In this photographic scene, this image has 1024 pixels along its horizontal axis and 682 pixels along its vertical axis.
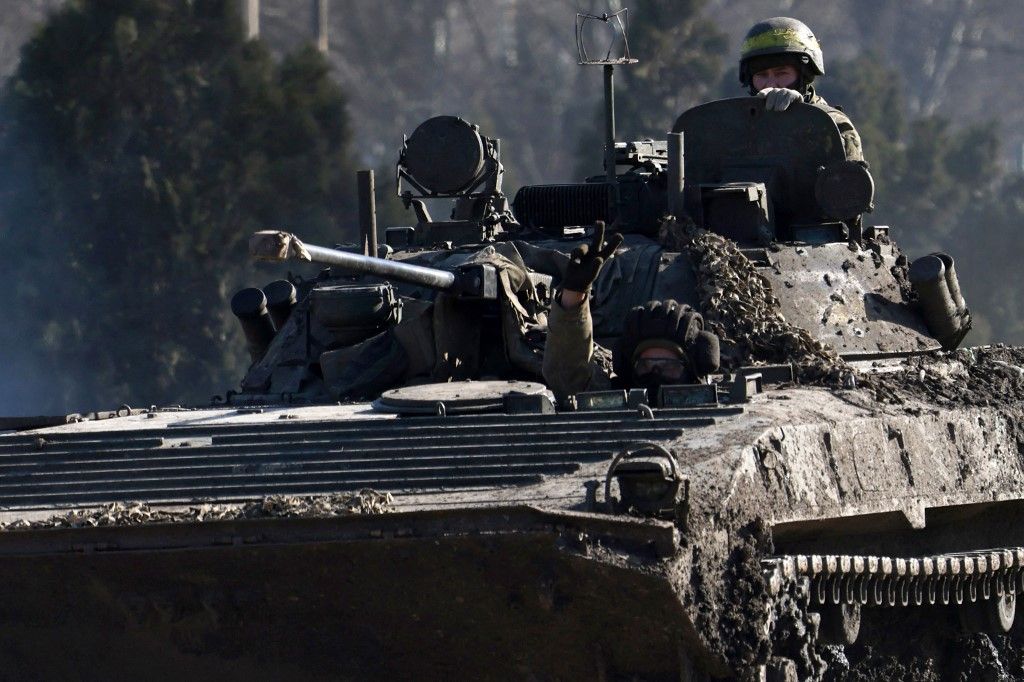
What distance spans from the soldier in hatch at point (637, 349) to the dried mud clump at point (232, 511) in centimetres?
186

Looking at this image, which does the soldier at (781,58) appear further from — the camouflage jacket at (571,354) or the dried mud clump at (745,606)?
the dried mud clump at (745,606)

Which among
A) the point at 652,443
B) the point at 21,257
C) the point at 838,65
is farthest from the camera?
the point at 838,65

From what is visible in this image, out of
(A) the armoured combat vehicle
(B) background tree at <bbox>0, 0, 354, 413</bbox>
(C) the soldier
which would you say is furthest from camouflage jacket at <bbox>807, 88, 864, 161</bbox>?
(B) background tree at <bbox>0, 0, 354, 413</bbox>

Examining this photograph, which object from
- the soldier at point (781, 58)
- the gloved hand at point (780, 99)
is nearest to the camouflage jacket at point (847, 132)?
the gloved hand at point (780, 99)

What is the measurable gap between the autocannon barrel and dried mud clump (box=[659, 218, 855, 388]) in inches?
54.2

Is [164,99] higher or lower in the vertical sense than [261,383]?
higher

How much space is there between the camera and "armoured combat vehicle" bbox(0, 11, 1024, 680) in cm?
848

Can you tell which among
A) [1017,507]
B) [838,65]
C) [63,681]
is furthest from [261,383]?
[838,65]

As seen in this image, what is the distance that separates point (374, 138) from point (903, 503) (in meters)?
39.0

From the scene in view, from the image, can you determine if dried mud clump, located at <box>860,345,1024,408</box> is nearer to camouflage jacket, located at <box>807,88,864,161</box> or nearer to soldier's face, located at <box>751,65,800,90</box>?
camouflage jacket, located at <box>807,88,864,161</box>

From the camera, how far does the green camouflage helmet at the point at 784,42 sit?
14.6m

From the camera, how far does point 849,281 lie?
12242 mm

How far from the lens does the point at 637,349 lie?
10.5 metres

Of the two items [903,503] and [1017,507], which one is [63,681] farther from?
[1017,507]
